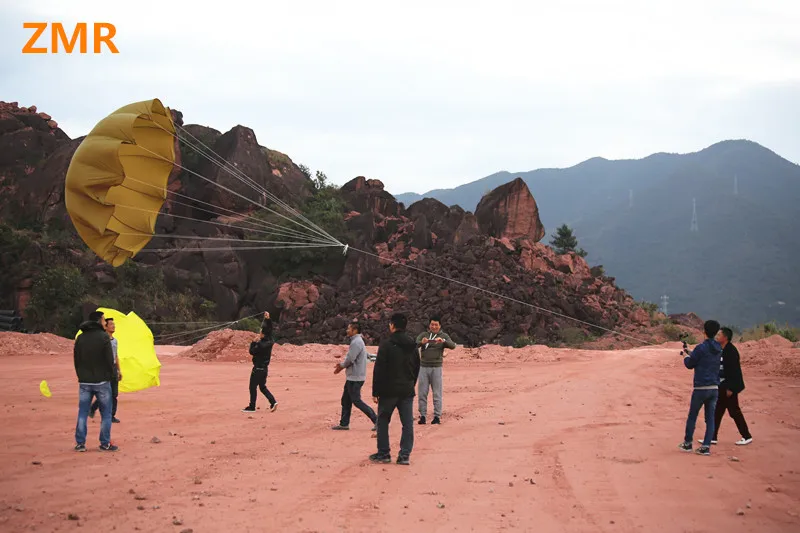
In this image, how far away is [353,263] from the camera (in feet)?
130

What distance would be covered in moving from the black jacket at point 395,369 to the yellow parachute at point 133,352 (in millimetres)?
6225

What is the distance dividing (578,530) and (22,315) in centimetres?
3784

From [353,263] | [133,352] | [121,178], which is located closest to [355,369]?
[133,352]

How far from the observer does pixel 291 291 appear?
127 feet

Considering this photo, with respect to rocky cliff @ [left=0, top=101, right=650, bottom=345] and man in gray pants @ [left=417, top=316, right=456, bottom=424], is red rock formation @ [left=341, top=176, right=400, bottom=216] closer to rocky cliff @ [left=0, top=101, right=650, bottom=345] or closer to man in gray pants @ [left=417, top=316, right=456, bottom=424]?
rocky cliff @ [left=0, top=101, right=650, bottom=345]

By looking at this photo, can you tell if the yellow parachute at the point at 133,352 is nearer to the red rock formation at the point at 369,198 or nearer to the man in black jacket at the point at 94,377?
the man in black jacket at the point at 94,377

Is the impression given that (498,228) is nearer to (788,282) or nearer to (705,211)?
(788,282)

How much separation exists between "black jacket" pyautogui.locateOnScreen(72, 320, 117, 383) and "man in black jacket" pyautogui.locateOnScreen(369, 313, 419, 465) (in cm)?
329

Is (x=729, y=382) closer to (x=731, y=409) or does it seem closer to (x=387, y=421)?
(x=731, y=409)

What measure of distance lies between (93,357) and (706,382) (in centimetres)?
743

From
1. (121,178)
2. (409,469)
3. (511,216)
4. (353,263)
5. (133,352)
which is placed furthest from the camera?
(511,216)

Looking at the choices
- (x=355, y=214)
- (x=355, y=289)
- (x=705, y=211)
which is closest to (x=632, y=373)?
(x=355, y=289)

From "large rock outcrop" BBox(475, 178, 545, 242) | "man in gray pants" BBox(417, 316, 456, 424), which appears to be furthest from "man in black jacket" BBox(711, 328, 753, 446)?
"large rock outcrop" BBox(475, 178, 545, 242)

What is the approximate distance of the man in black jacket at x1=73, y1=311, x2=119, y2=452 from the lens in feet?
30.2
